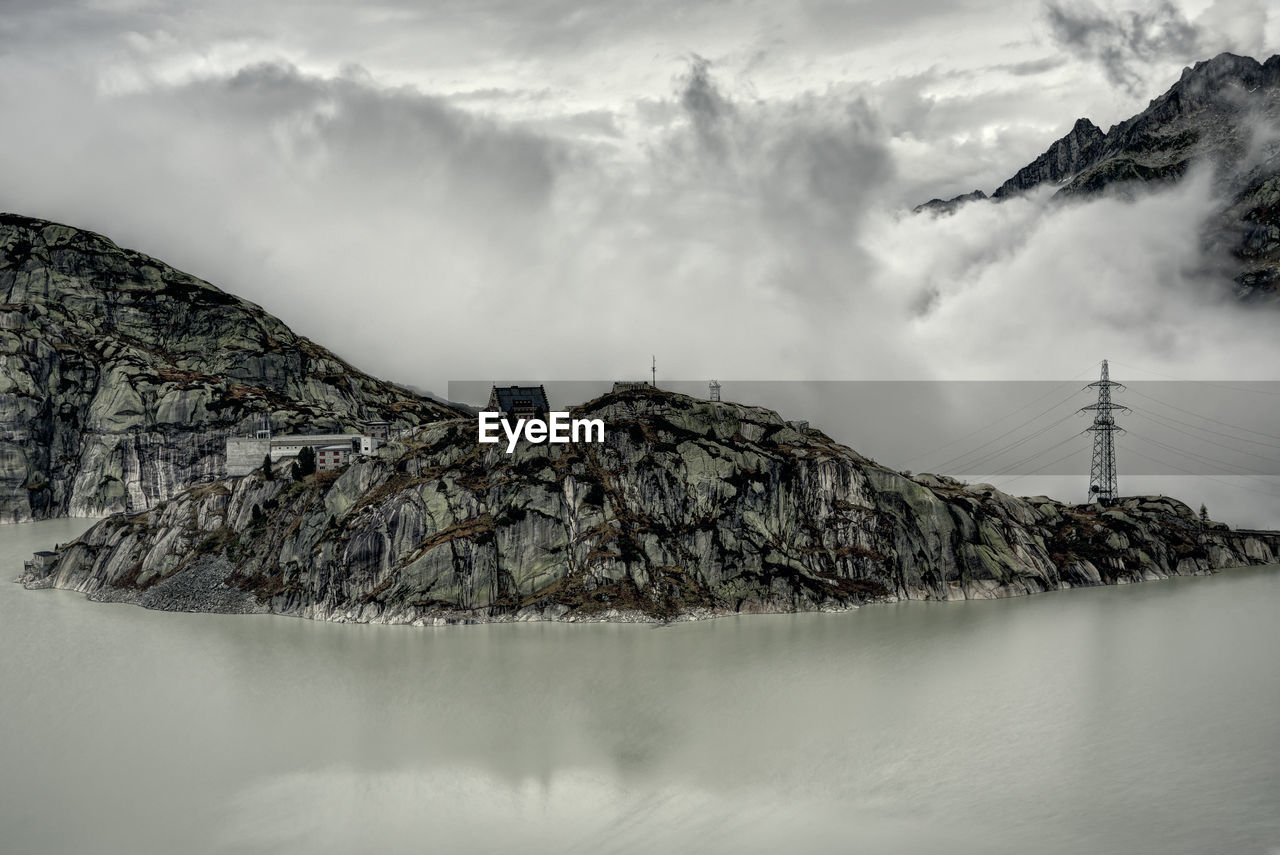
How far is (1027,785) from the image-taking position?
Answer: 184 ft

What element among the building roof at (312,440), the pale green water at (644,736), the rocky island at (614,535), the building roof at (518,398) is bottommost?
the pale green water at (644,736)

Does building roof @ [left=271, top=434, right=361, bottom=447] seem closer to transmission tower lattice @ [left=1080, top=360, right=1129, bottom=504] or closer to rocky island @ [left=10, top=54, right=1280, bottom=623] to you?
rocky island @ [left=10, top=54, right=1280, bottom=623]

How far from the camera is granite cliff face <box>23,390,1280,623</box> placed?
9744 centimetres

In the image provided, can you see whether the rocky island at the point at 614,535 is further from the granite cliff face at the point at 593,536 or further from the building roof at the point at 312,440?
the building roof at the point at 312,440

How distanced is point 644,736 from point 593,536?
3978 cm

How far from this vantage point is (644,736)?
62.2m

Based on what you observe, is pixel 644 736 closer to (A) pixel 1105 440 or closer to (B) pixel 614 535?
(B) pixel 614 535

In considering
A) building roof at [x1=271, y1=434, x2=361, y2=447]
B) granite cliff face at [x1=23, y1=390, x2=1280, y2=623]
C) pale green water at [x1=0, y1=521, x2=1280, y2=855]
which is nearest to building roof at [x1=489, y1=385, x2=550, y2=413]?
granite cliff face at [x1=23, y1=390, x2=1280, y2=623]

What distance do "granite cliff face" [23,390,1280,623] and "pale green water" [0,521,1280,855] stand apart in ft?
16.9

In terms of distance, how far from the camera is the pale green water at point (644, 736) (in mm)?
50406

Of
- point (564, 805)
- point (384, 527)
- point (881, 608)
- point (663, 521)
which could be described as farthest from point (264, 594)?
point (881, 608)

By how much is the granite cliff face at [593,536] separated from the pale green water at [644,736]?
16.9 feet

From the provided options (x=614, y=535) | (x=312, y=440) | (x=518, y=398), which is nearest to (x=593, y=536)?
(x=614, y=535)

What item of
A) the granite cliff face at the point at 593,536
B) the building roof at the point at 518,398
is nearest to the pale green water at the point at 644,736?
the granite cliff face at the point at 593,536
